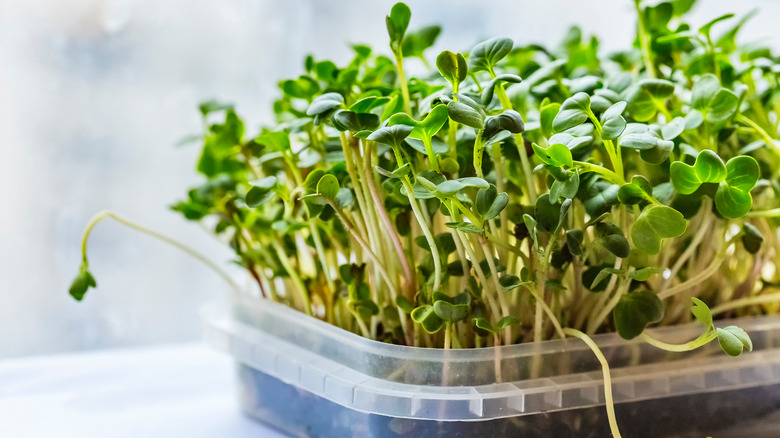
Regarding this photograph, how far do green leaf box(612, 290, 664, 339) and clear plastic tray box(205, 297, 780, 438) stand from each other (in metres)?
0.05

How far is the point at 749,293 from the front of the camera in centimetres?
90

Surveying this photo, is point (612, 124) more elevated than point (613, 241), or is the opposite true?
point (612, 124)

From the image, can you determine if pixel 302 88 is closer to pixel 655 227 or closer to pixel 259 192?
pixel 259 192

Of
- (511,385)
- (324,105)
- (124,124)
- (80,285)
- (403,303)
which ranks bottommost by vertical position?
(511,385)

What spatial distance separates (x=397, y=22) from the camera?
72 cm

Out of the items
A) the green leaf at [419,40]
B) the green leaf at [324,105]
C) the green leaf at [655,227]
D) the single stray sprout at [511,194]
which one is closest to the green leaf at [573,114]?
the single stray sprout at [511,194]

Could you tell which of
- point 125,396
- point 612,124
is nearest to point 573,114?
point 612,124

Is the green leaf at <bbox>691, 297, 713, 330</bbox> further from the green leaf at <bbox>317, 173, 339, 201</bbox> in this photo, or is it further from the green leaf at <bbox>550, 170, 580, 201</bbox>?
the green leaf at <bbox>317, 173, 339, 201</bbox>

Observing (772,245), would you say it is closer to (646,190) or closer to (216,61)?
(646,190)

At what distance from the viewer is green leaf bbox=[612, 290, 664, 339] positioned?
70cm

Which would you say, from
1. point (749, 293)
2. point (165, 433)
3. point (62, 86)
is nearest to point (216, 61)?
point (62, 86)

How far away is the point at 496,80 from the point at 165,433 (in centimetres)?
62

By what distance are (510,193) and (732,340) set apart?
29cm

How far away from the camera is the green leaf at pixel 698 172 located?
2.07 feet
